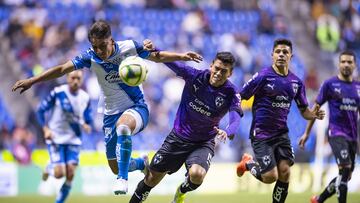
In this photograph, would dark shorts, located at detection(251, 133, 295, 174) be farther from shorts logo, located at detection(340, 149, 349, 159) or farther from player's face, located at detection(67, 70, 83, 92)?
player's face, located at detection(67, 70, 83, 92)

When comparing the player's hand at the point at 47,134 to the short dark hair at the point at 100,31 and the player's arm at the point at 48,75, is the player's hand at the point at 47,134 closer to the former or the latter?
the player's arm at the point at 48,75

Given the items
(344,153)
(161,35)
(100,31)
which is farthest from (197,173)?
(161,35)

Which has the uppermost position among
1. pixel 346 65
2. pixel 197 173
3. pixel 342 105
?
pixel 346 65

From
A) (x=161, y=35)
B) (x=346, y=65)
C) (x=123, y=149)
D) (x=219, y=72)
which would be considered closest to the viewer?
(x=123, y=149)

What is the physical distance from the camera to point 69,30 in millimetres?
21188

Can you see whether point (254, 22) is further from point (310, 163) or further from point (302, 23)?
point (310, 163)

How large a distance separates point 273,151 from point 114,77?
8.22ft

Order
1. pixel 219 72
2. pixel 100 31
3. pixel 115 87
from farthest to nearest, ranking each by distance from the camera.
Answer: pixel 115 87, pixel 219 72, pixel 100 31

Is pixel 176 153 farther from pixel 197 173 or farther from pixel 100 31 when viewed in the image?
pixel 100 31

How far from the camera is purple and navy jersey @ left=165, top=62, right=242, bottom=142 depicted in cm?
993

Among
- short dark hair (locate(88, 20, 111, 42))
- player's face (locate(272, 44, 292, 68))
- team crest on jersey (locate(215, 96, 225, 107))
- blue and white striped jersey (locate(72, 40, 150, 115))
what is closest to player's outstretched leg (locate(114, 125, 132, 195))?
blue and white striped jersey (locate(72, 40, 150, 115))

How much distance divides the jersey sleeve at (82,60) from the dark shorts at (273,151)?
2.74 meters

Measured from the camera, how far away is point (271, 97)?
10.4m

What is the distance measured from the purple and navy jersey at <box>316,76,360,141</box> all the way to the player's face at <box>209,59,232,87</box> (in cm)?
256
